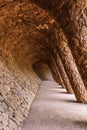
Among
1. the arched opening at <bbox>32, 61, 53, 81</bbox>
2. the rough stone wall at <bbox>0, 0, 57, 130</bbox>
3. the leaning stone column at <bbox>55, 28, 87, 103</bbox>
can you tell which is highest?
the rough stone wall at <bbox>0, 0, 57, 130</bbox>

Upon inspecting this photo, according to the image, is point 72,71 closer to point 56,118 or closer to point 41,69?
point 56,118

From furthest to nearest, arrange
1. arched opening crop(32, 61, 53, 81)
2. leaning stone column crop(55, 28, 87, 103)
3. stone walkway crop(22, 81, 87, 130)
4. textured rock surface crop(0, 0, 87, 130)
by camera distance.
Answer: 1. arched opening crop(32, 61, 53, 81)
2. leaning stone column crop(55, 28, 87, 103)
3. stone walkway crop(22, 81, 87, 130)
4. textured rock surface crop(0, 0, 87, 130)

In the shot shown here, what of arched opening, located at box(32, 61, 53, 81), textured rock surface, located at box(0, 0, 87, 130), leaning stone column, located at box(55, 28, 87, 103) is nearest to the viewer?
textured rock surface, located at box(0, 0, 87, 130)

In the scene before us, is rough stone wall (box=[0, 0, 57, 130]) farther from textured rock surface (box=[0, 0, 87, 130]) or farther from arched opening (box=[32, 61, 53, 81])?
arched opening (box=[32, 61, 53, 81])

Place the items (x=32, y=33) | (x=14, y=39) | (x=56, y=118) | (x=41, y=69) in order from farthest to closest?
(x=41, y=69) → (x=32, y=33) → (x=14, y=39) → (x=56, y=118)

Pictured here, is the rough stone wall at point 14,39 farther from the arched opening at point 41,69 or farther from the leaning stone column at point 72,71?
the arched opening at point 41,69

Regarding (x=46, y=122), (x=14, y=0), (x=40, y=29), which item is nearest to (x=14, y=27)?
(x=40, y=29)

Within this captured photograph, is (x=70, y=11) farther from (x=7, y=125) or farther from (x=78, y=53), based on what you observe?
(x=7, y=125)

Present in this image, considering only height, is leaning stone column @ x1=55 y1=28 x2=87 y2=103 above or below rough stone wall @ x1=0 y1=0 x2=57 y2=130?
below

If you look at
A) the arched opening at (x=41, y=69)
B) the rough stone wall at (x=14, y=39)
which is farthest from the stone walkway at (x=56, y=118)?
the arched opening at (x=41, y=69)

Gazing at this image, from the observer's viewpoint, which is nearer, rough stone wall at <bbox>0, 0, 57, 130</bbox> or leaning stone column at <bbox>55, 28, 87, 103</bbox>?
rough stone wall at <bbox>0, 0, 57, 130</bbox>

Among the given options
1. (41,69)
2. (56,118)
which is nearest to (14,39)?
(56,118)

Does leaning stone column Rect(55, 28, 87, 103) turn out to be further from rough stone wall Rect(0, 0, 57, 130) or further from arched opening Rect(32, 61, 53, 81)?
arched opening Rect(32, 61, 53, 81)

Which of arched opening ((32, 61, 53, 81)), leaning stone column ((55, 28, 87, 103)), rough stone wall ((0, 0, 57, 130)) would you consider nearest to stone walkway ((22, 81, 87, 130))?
rough stone wall ((0, 0, 57, 130))
